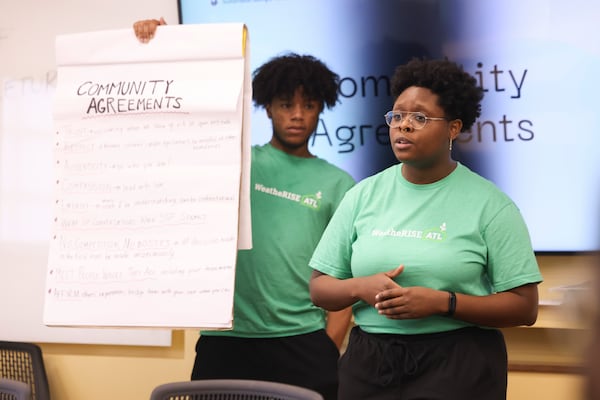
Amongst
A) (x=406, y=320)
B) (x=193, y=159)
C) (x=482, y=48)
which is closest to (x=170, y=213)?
(x=193, y=159)

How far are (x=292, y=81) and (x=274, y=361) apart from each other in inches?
35.1

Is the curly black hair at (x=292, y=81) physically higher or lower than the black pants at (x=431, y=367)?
higher

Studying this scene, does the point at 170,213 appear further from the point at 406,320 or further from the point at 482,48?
the point at 482,48

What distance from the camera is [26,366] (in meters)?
3.40

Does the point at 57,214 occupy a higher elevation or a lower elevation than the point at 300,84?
lower

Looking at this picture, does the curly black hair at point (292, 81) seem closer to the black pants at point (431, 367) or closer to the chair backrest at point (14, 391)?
the black pants at point (431, 367)

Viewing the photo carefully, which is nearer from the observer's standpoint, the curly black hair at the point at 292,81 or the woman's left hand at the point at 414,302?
the woman's left hand at the point at 414,302

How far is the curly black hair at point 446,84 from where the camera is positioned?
1.95 meters

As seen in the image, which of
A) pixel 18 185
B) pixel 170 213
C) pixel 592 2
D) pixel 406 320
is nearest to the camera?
pixel 406 320

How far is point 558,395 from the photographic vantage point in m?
2.77

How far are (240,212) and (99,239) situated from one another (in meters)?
0.47

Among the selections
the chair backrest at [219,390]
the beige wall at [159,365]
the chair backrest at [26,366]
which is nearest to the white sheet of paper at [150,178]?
the chair backrest at [219,390]

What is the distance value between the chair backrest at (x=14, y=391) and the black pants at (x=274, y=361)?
674 mm

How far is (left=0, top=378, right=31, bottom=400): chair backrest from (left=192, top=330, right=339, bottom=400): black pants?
0.67m
